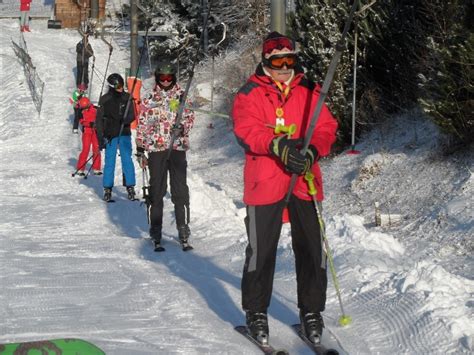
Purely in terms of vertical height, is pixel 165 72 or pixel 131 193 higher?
pixel 165 72

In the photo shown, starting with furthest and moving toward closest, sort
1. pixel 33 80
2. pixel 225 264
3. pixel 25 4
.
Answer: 1. pixel 25 4
2. pixel 33 80
3. pixel 225 264

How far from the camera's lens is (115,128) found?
12664mm

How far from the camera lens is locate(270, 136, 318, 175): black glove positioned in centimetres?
483

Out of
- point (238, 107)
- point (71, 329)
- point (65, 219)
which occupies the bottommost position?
point (65, 219)

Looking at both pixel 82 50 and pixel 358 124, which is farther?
pixel 82 50

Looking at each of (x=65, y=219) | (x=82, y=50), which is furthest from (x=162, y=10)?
(x=65, y=219)

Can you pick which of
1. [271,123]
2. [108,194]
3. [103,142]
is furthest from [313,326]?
[108,194]

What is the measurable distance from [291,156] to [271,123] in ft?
1.26

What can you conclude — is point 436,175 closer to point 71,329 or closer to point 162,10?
point 71,329

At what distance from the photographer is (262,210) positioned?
5.20 m

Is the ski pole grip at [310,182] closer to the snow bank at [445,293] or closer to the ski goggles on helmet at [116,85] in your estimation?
the snow bank at [445,293]

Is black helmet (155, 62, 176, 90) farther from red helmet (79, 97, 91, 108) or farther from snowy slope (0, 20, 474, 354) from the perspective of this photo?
red helmet (79, 97, 91, 108)

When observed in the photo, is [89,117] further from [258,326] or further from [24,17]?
[24,17]

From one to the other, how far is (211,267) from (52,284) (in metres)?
1.49
